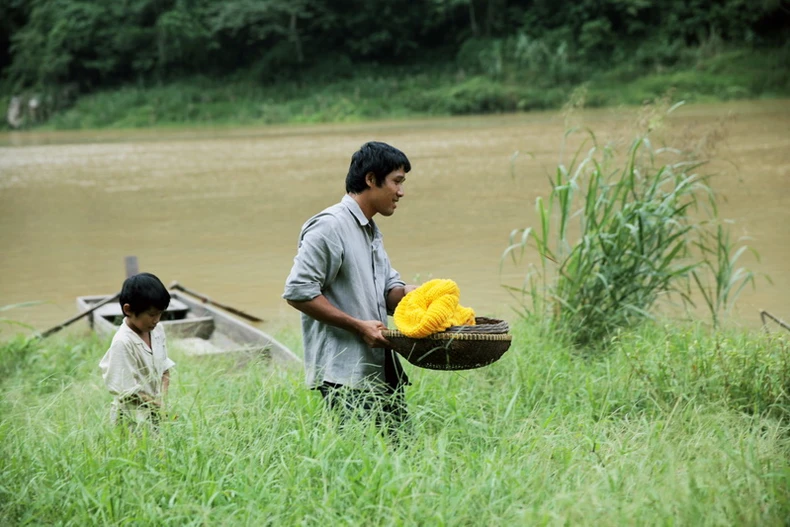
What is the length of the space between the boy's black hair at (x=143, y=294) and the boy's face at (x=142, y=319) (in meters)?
0.01

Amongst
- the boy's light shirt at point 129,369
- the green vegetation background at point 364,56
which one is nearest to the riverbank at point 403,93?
the green vegetation background at point 364,56

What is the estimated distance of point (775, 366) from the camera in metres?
3.48

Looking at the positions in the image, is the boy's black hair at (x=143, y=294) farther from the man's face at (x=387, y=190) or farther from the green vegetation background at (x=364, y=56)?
the green vegetation background at (x=364, y=56)

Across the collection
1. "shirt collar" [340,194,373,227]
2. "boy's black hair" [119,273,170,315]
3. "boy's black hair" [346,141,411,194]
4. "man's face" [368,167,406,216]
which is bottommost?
"boy's black hair" [119,273,170,315]

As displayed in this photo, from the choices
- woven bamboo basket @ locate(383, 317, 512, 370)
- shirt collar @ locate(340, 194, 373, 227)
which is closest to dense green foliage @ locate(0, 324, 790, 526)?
woven bamboo basket @ locate(383, 317, 512, 370)

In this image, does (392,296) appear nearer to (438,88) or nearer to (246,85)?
(438,88)

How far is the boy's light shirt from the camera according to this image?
2.94 m

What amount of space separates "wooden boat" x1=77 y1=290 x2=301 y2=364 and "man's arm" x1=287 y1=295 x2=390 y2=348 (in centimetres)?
208

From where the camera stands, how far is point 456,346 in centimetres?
273

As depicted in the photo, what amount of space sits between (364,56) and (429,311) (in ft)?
106

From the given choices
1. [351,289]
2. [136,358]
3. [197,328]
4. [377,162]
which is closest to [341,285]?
[351,289]

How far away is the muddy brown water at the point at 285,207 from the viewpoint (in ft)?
25.3

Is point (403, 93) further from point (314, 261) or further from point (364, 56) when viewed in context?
point (314, 261)

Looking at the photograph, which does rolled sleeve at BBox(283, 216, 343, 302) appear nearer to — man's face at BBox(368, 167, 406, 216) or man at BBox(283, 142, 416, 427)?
man at BBox(283, 142, 416, 427)
